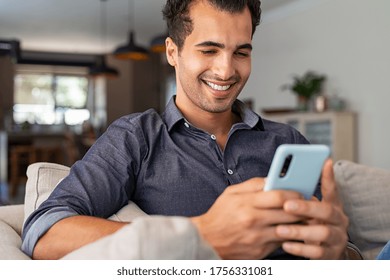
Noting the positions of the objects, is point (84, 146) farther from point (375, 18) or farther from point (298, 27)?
point (375, 18)

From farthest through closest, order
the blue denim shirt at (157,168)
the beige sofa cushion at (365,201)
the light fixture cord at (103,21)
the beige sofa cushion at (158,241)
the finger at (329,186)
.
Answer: the light fixture cord at (103,21) < the beige sofa cushion at (365,201) < the blue denim shirt at (157,168) < the finger at (329,186) < the beige sofa cushion at (158,241)

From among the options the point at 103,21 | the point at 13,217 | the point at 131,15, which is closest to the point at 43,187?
the point at 13,217

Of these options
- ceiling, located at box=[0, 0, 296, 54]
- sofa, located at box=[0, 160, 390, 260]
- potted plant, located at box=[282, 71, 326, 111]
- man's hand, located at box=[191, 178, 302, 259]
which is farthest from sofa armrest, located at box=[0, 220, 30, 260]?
ceiling, located at box=[0, 0, 296, 54]

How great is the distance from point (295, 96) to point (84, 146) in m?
2.76

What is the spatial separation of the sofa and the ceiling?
5.09 metres

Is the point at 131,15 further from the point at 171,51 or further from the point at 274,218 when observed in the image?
the point at 274,218

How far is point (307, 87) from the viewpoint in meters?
5.52

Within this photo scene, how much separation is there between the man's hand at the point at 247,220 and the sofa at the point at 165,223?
0.11 meters

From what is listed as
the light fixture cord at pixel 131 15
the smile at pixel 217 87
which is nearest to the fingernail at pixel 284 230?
the smile at pixel 217 87

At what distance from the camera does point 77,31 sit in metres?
8.53

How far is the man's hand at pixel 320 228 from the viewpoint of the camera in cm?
62

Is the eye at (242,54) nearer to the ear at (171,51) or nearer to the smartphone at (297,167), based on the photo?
the ear at (171,51)

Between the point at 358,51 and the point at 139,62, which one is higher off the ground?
the point at 358,51
